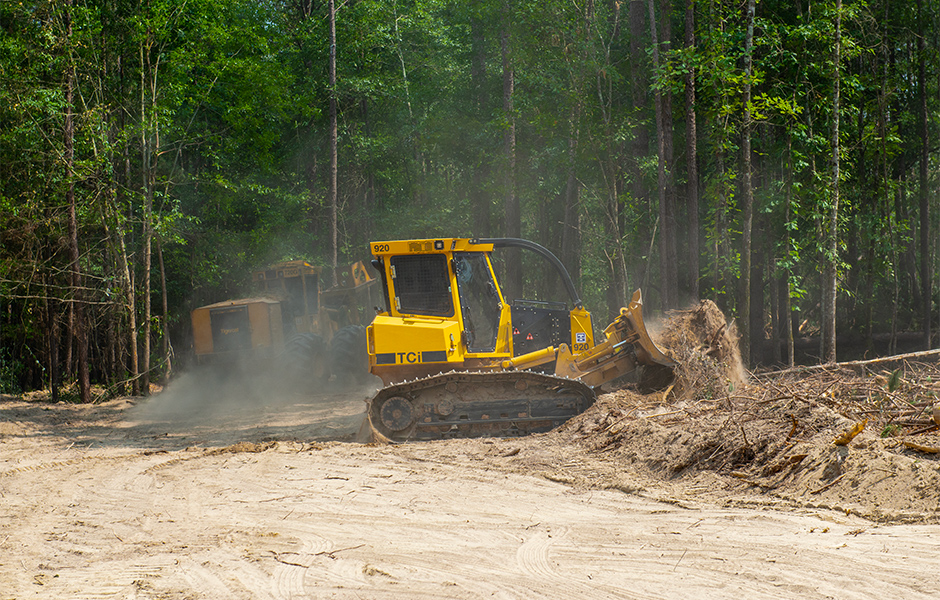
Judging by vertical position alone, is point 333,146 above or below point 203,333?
above

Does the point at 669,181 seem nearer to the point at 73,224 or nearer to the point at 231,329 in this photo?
the point at 231,329

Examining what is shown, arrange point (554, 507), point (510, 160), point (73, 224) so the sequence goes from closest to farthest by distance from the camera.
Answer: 1. point (554, 507)
2. point (73, 224)
3. point (510, 160)

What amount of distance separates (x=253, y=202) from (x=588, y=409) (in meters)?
19.5

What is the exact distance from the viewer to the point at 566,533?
18.9 ft

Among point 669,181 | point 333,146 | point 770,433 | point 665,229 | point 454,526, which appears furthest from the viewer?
point 333,146

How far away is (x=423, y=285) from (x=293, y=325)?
9.89m

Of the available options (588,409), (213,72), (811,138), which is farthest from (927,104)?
(213,72)

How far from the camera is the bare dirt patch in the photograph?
15.9 ft

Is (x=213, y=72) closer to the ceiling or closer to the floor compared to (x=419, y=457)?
closer to the ceiling

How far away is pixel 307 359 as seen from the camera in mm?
16516

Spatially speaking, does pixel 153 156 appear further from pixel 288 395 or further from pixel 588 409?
pixel 588 409

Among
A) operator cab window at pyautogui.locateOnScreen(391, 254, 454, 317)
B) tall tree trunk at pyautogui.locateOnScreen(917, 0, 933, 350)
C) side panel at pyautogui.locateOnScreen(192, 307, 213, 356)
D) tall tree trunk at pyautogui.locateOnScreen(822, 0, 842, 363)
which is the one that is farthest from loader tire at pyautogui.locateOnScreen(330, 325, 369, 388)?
tall tree trunk at pyautogui.locateOnScreen(917, 0, 933, 350)

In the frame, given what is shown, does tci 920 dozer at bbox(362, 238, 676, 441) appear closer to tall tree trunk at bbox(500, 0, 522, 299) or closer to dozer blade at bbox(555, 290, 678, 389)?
dozer blade at bbox(555, 290, 678, 389)

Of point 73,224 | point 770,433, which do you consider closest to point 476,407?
point 770,433
